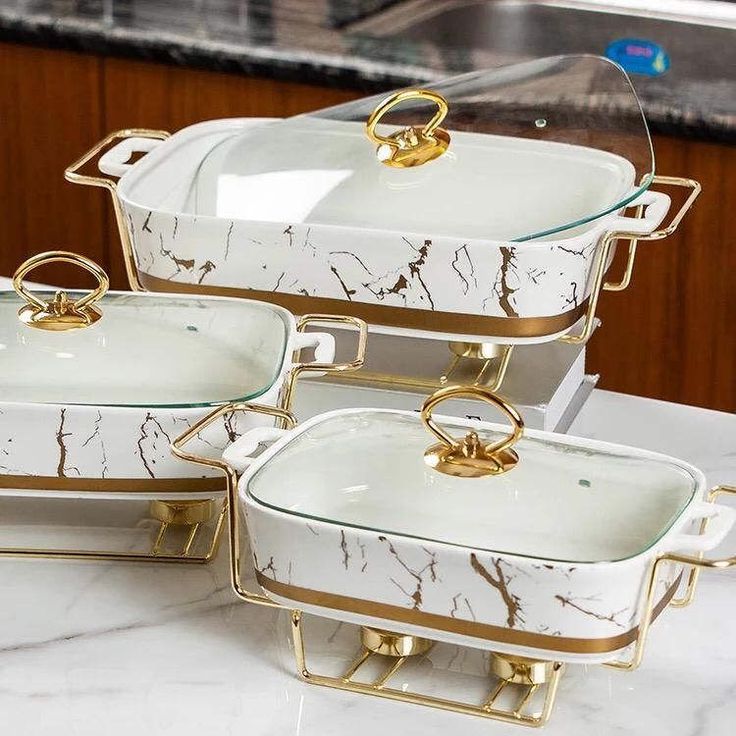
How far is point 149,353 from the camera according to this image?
3.01 ft

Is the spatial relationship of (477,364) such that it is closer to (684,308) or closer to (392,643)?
(392,643)

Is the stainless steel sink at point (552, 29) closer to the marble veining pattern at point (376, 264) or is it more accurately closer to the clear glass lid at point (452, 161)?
the clear glass lid at point (452, 161)

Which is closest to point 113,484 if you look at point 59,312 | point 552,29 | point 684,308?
point 59,312

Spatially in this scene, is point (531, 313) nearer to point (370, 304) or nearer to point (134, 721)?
point (370, 304)

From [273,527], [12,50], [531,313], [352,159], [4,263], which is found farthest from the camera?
[4,263]

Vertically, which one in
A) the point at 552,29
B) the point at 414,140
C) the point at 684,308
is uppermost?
the point at 414,140

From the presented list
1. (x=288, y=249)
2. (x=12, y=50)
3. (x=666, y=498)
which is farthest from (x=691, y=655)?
(x=12, y=50)

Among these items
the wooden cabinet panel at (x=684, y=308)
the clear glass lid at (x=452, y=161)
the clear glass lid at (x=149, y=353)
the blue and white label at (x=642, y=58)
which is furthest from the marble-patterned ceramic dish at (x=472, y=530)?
the blue and white label at (x=642, y=58)

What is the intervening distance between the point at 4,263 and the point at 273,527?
1.71 meters

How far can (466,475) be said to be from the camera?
0.77 m

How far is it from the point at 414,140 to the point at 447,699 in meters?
0.44

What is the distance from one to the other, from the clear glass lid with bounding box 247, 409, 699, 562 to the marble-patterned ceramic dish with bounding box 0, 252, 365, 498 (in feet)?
0.19

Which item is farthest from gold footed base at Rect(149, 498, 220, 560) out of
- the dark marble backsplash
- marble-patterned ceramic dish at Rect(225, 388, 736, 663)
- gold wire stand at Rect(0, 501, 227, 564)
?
the dark marble backsplash

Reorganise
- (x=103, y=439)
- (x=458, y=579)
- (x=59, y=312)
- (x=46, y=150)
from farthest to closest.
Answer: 1. (x=46, y=150)
2. (x=59, y=312)
3. (x=103, y=439)
4. (x=458, y=579)
